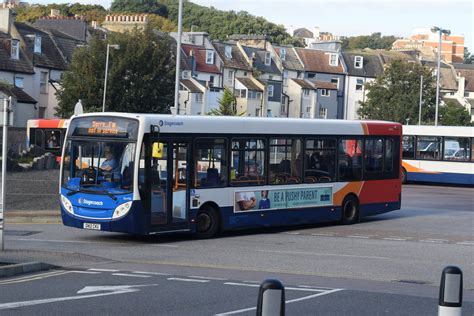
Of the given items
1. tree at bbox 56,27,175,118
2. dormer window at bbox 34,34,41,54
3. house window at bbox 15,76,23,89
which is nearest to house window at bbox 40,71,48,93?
dormer window at bbox 34,34,41,54

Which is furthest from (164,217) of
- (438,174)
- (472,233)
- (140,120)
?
(438,174)

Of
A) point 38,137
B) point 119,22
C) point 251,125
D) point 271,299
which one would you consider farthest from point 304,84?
point 271,299

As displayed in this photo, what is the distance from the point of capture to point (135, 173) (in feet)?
65.7

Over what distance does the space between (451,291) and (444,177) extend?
41150 millimetres

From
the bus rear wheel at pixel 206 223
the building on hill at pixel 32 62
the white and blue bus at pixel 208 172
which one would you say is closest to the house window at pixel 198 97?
the building on hill at pixel 32 62

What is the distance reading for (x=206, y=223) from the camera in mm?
21875

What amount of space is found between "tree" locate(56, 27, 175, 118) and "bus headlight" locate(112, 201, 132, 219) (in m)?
44.3

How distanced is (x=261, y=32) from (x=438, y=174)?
89.6 meters

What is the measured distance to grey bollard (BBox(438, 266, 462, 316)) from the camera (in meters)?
6.95

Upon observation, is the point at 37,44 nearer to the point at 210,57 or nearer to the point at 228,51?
the point at 210,57

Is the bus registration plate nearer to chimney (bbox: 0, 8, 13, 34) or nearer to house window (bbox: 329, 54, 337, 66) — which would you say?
chimney (bbox: 0, 8, 13, 34)

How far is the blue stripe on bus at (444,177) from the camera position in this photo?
1834 inches

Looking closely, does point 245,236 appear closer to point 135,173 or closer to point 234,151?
point 234,151

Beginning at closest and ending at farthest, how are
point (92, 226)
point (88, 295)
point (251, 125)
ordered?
point (88, 295) < point (92, 226) < point (251, 125)
